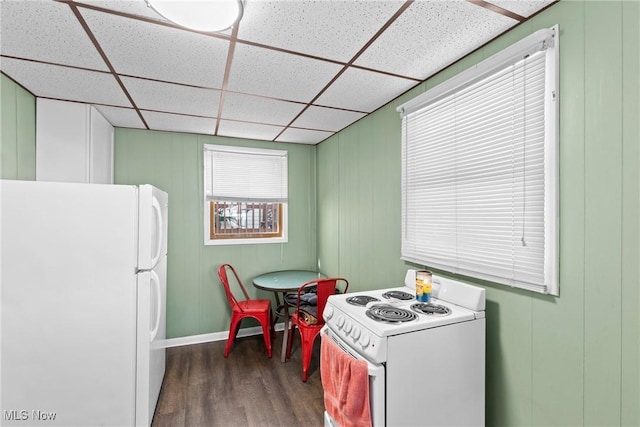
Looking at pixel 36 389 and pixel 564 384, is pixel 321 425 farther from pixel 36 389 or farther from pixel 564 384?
pixel 36 389

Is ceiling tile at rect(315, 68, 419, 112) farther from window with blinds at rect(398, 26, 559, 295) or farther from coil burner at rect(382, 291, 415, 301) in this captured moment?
coil burner at rect(382, 291, 415, 301)

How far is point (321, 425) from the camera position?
6.95ft

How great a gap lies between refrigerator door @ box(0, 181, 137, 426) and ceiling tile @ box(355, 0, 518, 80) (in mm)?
1751

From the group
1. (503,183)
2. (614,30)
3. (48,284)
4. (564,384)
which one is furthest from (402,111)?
(48,284)

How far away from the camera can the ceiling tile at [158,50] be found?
1466 millimetres

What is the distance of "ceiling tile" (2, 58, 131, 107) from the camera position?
191 centimetres

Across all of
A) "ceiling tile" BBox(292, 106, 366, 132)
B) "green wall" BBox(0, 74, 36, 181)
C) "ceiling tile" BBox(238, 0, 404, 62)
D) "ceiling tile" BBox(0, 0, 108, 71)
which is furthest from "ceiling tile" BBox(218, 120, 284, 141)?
"ceiling tile" BBox(238, 0, 404, 62)

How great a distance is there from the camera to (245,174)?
147 inches

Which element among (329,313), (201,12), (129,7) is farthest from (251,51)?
(329,313)

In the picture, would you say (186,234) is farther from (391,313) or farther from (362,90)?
(391,313)

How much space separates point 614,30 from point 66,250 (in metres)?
2.83

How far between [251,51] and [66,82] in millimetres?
1431

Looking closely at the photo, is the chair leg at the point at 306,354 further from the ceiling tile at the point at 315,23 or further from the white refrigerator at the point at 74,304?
the ceiling tile at the point at 315,23

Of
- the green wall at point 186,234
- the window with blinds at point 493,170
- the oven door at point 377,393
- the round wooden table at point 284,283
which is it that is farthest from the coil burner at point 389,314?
the green wall at point 186,234
